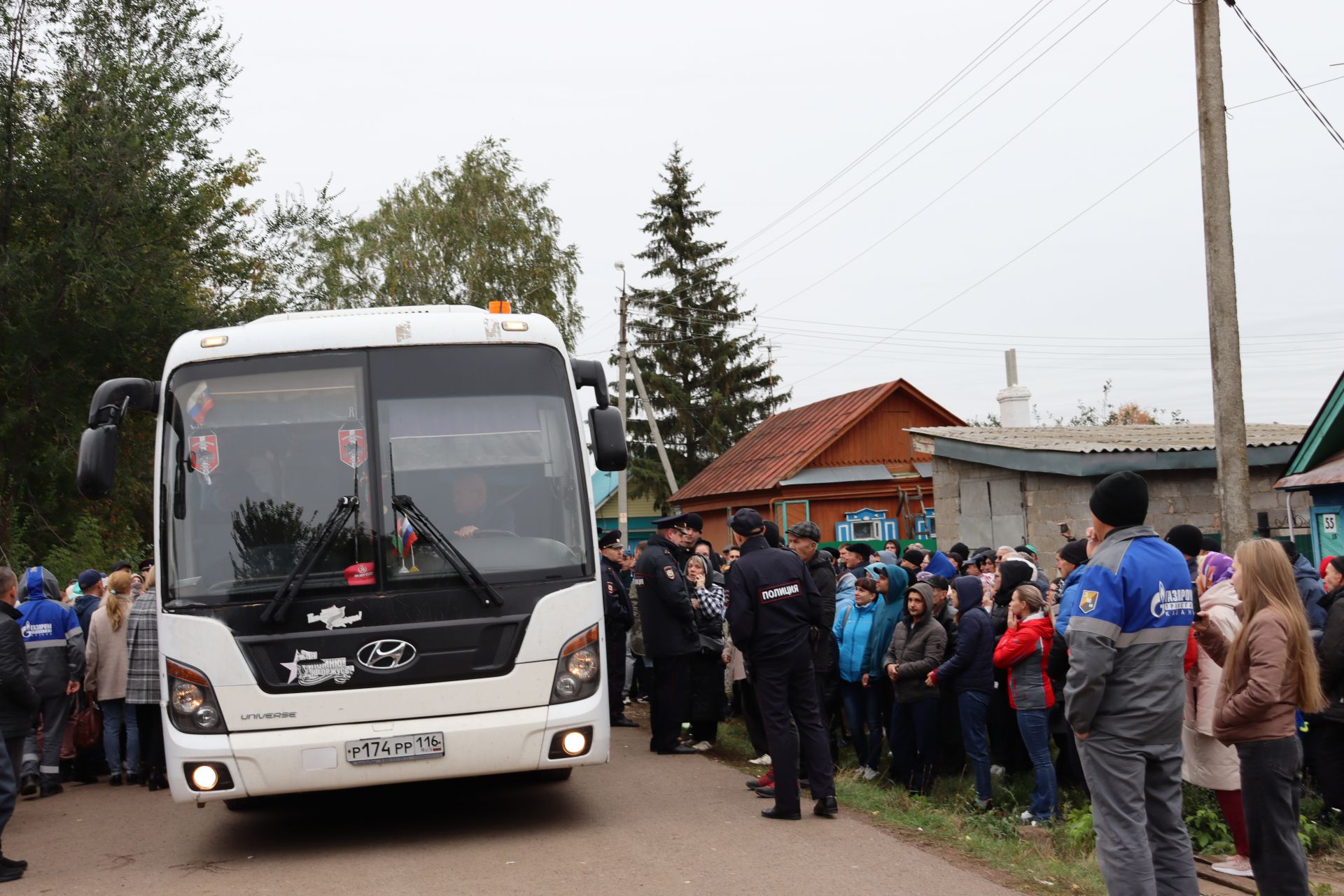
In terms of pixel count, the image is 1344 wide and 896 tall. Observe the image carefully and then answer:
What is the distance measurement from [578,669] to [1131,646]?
3.45 m

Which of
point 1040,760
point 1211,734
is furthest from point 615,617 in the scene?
point 1211,734

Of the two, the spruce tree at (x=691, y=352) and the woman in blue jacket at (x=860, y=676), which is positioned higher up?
the spruce tree at (x=691, y=352)

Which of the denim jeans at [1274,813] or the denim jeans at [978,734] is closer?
the denim jeans at [1274,813]

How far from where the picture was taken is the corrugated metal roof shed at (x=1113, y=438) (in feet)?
57.2

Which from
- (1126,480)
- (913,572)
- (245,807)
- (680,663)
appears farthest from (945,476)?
(1126,480)

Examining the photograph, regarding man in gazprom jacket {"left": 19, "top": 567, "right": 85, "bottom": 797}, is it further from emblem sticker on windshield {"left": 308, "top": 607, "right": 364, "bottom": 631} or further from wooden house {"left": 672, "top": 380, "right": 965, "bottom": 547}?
wooden house {"left": 672, "top": 380, "right": 965, "bottom": 547}

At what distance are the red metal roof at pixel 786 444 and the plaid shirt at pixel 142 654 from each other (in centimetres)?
2245

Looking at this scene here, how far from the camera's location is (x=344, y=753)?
23.7ft

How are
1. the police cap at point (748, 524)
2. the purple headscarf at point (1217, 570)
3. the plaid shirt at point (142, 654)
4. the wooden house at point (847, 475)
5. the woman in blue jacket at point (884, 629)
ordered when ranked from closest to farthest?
the purple headscarf at point (1217, 570), the police cap at point (748, 524), the woman in blue jacket at point (884, 629), the plaid shirt at point (142, 654), the wooden house at point (847, 475)

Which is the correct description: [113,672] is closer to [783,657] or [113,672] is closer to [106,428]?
[106,428]

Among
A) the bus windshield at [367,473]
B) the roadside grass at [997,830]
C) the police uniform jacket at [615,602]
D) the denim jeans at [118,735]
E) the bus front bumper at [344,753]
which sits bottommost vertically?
the roadside grass at [997,830]

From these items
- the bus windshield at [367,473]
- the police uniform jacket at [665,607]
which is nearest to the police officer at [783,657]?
the bus windshield at [367,473]

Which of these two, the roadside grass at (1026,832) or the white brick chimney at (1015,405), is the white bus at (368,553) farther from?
the white brick chimney at (1015,405)

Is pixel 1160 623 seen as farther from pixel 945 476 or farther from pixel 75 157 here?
pixel 75 157
